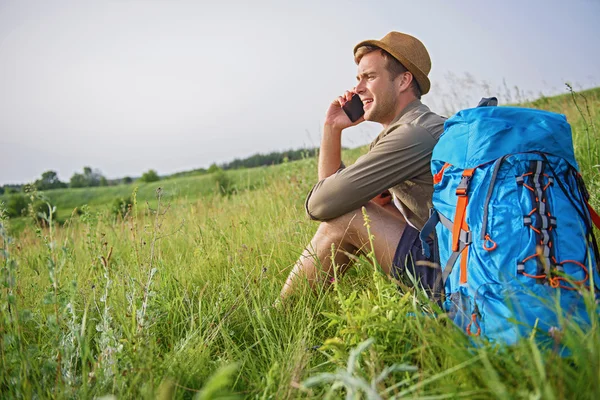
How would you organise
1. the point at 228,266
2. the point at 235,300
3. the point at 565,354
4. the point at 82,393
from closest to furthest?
the point at 565,354 < the point at 82,393 < the point at 235,300 < the point at 228,266

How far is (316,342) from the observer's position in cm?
204

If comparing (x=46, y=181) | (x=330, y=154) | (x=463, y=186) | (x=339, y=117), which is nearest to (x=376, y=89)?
(x=339, y=117)

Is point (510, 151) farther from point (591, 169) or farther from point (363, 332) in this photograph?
point (591, 169)

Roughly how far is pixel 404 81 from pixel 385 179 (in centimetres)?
86

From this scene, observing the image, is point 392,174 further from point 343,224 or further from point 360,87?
point 360,87

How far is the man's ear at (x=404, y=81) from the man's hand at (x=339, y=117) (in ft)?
1.13

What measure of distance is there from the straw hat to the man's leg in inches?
38.8

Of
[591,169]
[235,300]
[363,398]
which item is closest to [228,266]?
[235,300]

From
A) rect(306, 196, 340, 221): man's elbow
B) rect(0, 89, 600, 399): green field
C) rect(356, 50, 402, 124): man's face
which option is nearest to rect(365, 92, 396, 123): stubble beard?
rect(356, 50, 402, 124): man's face

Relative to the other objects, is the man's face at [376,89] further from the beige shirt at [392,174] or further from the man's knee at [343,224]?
the man's knee at [343,224]

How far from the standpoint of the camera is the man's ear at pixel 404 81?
8.95 feet

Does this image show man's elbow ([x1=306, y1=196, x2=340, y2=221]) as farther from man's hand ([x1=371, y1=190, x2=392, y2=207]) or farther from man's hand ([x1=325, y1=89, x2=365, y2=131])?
man's hand ([x1=325, y1=89, x2=365, y2=131])

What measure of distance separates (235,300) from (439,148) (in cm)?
132

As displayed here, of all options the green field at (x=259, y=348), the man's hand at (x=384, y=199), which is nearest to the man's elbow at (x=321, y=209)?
the green field at (x=259, y=348)
